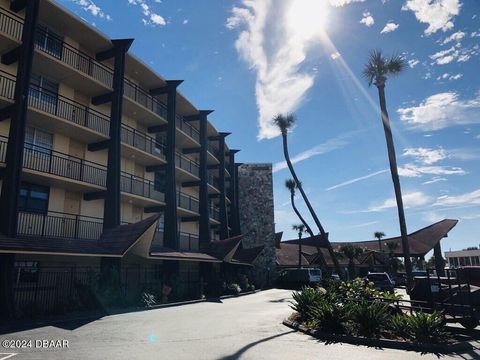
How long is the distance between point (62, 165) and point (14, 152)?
4379 millimetres

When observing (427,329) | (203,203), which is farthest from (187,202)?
A: (427,329)

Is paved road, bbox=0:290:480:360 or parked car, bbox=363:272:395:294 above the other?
parked car, bbox=363:272:395:294

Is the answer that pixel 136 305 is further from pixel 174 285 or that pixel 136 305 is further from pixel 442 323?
pixel 442 323

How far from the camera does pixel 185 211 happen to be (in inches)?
1278

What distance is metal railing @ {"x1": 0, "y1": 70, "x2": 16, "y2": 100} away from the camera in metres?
18.5

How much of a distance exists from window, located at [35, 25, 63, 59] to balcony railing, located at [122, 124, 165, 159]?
6434 mm

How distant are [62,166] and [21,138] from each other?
418 centimetres

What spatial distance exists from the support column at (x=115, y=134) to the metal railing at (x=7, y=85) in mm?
5528

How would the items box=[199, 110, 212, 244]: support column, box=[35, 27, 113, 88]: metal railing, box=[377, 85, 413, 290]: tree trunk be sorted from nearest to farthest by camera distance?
box=[35, 27, 113, 88]: metal railing
box=[377, 85, 413, 290]: tree trunk
box=[199, 110, 212, 244]: support column

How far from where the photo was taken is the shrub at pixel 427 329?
31.3 ft

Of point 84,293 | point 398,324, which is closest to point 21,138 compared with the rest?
point 84,293

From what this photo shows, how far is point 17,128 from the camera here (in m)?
17.2

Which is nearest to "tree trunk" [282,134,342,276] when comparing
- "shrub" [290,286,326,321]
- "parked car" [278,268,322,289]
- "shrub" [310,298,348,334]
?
"parked car" [278,268,322,289]

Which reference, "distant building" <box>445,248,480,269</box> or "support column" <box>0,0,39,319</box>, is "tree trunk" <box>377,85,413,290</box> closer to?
"support column" <box>0,0,39,319</box>
